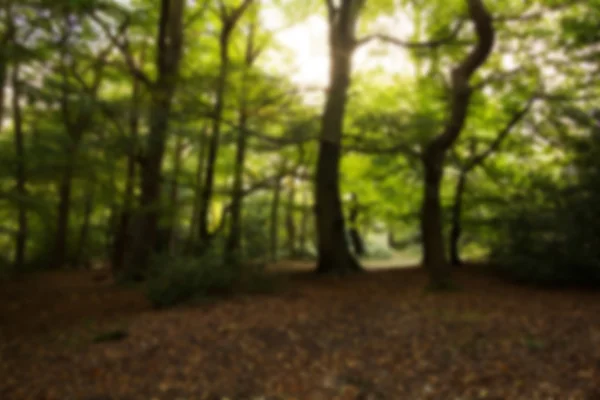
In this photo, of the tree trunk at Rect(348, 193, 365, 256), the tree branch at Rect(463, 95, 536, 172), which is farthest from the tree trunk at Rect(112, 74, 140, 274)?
the tree trunk at Rect(348, 193, 365, 256)

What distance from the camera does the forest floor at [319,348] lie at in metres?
4.44

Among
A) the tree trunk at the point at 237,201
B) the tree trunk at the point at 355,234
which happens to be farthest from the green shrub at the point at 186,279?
the tree trunk at the point at 355,234

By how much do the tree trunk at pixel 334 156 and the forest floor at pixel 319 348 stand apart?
2199mm

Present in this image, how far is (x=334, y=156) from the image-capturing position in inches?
428

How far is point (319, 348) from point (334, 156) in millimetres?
6035

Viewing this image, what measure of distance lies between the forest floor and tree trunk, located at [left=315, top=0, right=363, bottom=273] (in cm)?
220

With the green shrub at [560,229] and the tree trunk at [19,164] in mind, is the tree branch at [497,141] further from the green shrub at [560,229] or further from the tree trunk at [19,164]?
the tree trunk at [19,164]

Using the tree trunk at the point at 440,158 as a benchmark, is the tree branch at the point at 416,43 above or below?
above

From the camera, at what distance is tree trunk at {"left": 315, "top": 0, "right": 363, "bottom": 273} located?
1047cm

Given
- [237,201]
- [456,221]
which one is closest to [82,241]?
[237,201]

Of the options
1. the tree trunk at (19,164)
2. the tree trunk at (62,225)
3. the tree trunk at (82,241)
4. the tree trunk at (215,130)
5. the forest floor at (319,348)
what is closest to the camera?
the forest floor at (319,348)

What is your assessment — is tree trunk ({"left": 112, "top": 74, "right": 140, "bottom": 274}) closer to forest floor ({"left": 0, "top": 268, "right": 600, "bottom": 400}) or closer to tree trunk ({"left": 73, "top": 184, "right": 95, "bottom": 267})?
tree trunk ({"left": 73, "top": 184, "right": 95, "bottom": 267})

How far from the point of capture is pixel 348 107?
12.7 metres

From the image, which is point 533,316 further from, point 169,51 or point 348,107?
point 169,51
